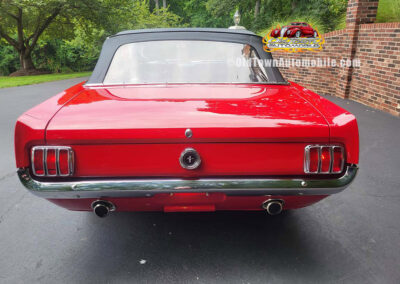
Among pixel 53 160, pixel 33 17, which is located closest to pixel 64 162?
pixel 53 160

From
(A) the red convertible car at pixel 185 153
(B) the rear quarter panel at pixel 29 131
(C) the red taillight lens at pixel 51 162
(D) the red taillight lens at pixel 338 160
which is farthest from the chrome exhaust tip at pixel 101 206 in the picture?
(D) the red taillight lens at pixel 338 160

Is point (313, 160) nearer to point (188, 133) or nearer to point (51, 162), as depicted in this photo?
point (188, 133)

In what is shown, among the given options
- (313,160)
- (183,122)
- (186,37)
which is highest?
(186,37)

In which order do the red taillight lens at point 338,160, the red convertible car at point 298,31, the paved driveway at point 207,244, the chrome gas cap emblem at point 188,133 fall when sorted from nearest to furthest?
the chrome gas cap emblem at point 188,133
the red taillight lens at point 338,160
the paved driveway at point 207,244
the red convertible car at point 298,31

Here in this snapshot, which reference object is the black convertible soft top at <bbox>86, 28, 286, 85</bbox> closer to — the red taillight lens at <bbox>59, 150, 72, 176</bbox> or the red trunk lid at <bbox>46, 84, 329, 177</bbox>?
the red trunk lid at <bbox>46, 84, 329, 177</bbox>

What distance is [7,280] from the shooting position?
2.24 m

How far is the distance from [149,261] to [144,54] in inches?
67.5

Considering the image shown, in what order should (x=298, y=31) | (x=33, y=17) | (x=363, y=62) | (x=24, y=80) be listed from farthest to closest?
1. (x=33, y=17)
2. (x=24, y=80)
3. (x=298, y=31)
4. (x=363, y=62)

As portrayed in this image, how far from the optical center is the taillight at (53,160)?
76.9 inches

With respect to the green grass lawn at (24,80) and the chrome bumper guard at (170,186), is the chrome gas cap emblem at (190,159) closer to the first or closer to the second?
the chrome bumper guard at (170,186)

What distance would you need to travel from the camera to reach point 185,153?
77.6 inches

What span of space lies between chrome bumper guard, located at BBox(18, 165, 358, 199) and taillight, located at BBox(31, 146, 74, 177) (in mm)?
68

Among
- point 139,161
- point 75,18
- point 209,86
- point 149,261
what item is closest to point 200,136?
point 139,161

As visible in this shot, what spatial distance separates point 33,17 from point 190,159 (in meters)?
23.1
